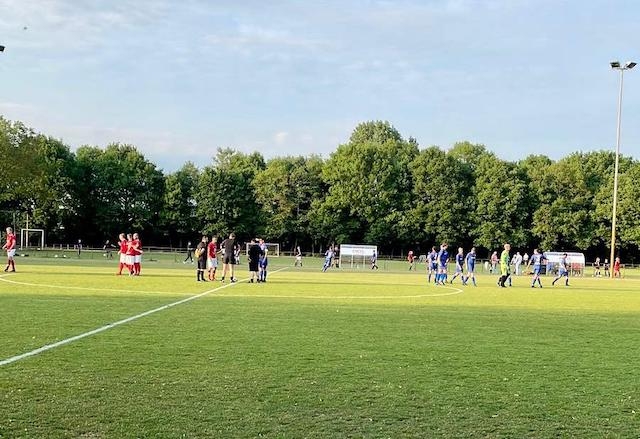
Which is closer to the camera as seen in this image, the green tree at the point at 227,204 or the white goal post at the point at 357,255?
the white goal post at the point at 357,255

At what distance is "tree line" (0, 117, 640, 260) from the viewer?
88.2m

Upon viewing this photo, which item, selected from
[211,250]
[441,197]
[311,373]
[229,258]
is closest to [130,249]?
[211,250]

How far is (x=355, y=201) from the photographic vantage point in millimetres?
91562

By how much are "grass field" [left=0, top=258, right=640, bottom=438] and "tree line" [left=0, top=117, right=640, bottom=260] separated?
73.6 metres

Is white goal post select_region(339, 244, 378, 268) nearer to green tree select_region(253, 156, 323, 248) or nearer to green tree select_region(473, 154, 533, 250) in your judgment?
green tree select_region(253, 156, 323, 248)

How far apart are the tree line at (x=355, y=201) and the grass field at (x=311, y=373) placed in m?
73.6

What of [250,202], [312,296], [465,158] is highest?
[465,158]

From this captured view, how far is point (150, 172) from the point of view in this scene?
9425 centimetres

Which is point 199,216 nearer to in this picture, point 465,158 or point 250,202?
point 250,202

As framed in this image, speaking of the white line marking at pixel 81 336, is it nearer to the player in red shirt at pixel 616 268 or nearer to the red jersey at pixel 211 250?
the red jersey at pixel 211 250

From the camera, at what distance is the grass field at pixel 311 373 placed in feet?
22.0

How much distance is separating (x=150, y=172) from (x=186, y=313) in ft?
267

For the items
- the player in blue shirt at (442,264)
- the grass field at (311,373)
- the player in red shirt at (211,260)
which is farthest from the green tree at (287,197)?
the grass field at (311,373)

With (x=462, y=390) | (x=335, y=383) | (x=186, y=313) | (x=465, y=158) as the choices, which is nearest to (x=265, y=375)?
(x=335, y=383)
